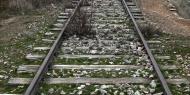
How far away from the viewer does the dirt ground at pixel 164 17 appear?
1130 cm

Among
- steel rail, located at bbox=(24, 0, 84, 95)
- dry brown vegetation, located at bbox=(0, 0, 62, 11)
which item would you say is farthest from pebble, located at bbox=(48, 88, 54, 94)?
dry brown vegetation, located at bbox=(0, 0, 62, 11)

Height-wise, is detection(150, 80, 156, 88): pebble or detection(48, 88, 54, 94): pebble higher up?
detection(48, 88, 54, 94): pebble

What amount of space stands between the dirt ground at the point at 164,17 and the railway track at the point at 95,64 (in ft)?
3.94

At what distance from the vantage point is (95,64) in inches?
297

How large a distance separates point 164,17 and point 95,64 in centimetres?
618

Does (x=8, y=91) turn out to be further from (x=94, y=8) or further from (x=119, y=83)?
(x=94, y=8)

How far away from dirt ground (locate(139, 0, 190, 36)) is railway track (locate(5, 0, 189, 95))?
3.94ft

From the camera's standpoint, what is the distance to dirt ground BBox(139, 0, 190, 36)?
11304 millimetres

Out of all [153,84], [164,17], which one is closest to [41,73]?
[153,84]

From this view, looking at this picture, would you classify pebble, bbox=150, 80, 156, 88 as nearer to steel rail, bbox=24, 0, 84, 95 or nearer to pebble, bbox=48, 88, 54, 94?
pebble, bbox=48, 88, 54, 94

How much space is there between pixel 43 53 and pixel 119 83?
2.29 metres

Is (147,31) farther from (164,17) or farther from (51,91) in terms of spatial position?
(51,91)

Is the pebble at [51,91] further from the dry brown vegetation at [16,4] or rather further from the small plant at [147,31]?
the dry brown vegetation at [16,4]

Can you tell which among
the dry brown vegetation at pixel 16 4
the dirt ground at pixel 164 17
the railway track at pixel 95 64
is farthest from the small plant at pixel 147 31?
the dry brown vegetation at pixel 16 4
